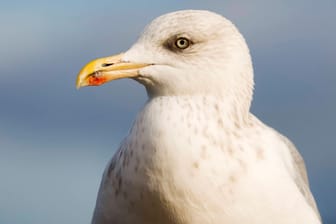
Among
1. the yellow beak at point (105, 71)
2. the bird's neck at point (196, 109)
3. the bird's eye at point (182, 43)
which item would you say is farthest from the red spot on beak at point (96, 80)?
the bird's eye at point (182, 43)

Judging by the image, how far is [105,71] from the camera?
7.88 metres

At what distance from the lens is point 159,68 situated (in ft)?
25.6

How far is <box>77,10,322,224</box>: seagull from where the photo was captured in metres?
7.65

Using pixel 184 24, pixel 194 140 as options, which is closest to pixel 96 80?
pixel 184 24

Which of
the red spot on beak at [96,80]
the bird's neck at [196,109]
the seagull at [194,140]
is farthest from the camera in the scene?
the red spot on beak at [96,80]

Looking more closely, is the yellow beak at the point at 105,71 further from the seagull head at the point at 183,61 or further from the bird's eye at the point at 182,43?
the bird's eye at the point at 182,43

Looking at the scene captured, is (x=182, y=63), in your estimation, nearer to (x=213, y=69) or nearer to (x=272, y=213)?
(x=213, y=69)

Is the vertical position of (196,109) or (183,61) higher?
(183,61)

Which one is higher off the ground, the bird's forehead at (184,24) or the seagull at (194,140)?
the bird's forehead at (184,24)

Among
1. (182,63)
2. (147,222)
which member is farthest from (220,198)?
(182,63)

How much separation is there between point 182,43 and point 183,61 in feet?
0.55

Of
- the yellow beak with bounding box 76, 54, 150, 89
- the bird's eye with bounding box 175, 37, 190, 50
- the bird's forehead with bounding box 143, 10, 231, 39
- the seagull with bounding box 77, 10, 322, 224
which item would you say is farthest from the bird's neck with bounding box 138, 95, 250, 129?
the bird's forehead with bounding box 143, 10, 231, 39

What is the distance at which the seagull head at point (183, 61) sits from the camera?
782 centimetres

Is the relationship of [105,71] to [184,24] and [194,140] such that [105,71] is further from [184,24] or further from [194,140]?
[194,140]
